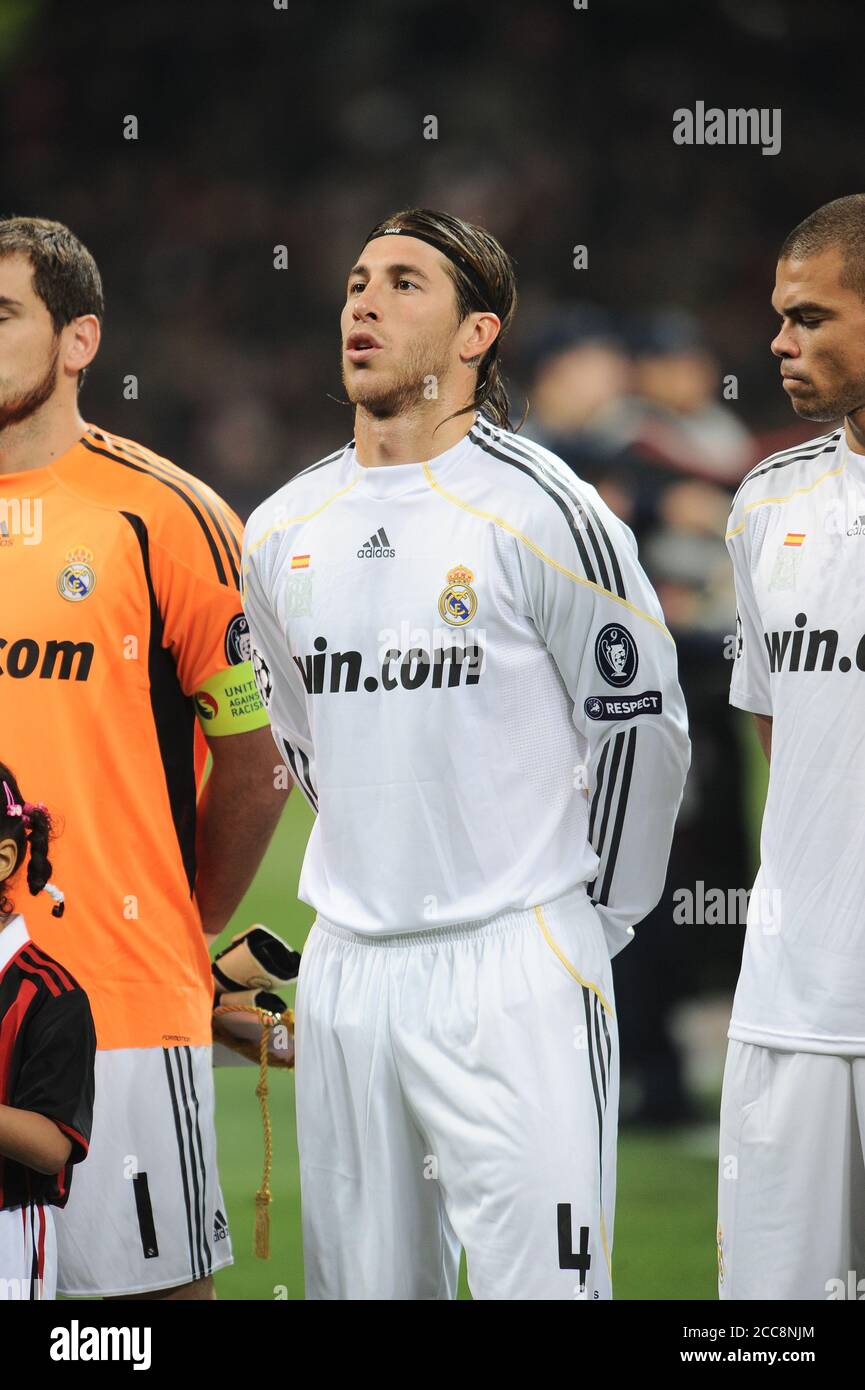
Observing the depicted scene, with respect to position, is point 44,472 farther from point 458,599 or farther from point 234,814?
point 458,599

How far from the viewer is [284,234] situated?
916cm

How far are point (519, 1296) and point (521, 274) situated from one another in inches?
270

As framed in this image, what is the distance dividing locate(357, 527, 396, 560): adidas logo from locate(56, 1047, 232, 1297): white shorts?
78 centimetres

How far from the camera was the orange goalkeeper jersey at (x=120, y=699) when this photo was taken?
2.47 meters

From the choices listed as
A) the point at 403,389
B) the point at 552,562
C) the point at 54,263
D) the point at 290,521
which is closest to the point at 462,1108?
the point at 552,562

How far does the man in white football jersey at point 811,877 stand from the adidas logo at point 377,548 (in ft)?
1.75

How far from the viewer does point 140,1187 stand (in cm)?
246

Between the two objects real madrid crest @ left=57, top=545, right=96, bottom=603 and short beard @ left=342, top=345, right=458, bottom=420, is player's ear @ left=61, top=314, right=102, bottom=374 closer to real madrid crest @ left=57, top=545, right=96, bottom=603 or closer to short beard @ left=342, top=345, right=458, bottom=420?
real madrid crest @ left=57, top=545, right=96, bottom=603

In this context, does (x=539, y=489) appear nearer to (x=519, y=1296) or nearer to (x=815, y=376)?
(x=815, y=376)

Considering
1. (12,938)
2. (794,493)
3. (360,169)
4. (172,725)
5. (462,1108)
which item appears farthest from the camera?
(360,169)

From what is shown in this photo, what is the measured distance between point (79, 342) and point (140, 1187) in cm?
127

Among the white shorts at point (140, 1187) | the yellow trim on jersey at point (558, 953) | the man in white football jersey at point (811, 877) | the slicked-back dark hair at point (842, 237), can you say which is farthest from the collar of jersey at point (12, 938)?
the slicked-back dark hair at point (842, 237)

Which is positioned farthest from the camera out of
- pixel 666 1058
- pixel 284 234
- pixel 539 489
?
pixel 284 234
